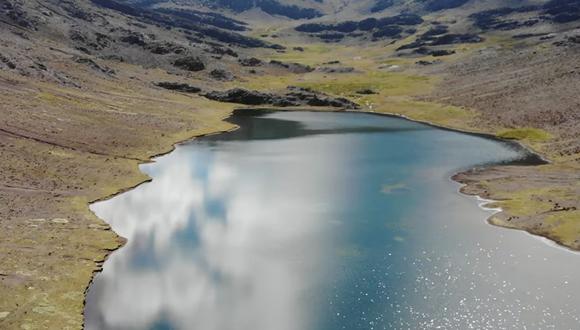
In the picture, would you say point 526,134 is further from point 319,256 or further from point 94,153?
point 94,153

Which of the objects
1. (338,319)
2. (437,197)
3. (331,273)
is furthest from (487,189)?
(338,319)

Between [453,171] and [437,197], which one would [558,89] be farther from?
[437,197]

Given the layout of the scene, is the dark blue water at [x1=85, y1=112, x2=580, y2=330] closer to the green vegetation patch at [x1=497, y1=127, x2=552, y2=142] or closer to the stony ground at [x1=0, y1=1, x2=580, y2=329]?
the stony ground at [x1=0, y1=1, x2=580, y2=329]

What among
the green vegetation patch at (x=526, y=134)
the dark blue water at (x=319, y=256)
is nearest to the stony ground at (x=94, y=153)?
the green vegetation patch at (x=526, y=134)

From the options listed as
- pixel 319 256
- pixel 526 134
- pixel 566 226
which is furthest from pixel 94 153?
pixel 526 134

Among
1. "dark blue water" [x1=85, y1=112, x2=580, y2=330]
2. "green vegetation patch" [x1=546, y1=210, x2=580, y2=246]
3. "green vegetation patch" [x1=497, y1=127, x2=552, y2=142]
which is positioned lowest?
"dark blue water" [x1=85, y1=112, x2=580, y2=330]

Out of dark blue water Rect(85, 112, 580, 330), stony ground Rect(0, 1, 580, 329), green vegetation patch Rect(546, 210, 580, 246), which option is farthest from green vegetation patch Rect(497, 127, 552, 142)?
green vegetation patch Rect(546, 210, 580, 246)

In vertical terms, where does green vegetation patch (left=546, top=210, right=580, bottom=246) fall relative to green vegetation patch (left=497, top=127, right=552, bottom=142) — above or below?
below

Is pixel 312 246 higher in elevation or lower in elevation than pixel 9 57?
Answer: lower

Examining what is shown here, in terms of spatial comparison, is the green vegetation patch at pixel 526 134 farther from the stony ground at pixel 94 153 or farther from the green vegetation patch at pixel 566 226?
the green vegetation patch at pixel 566 226
